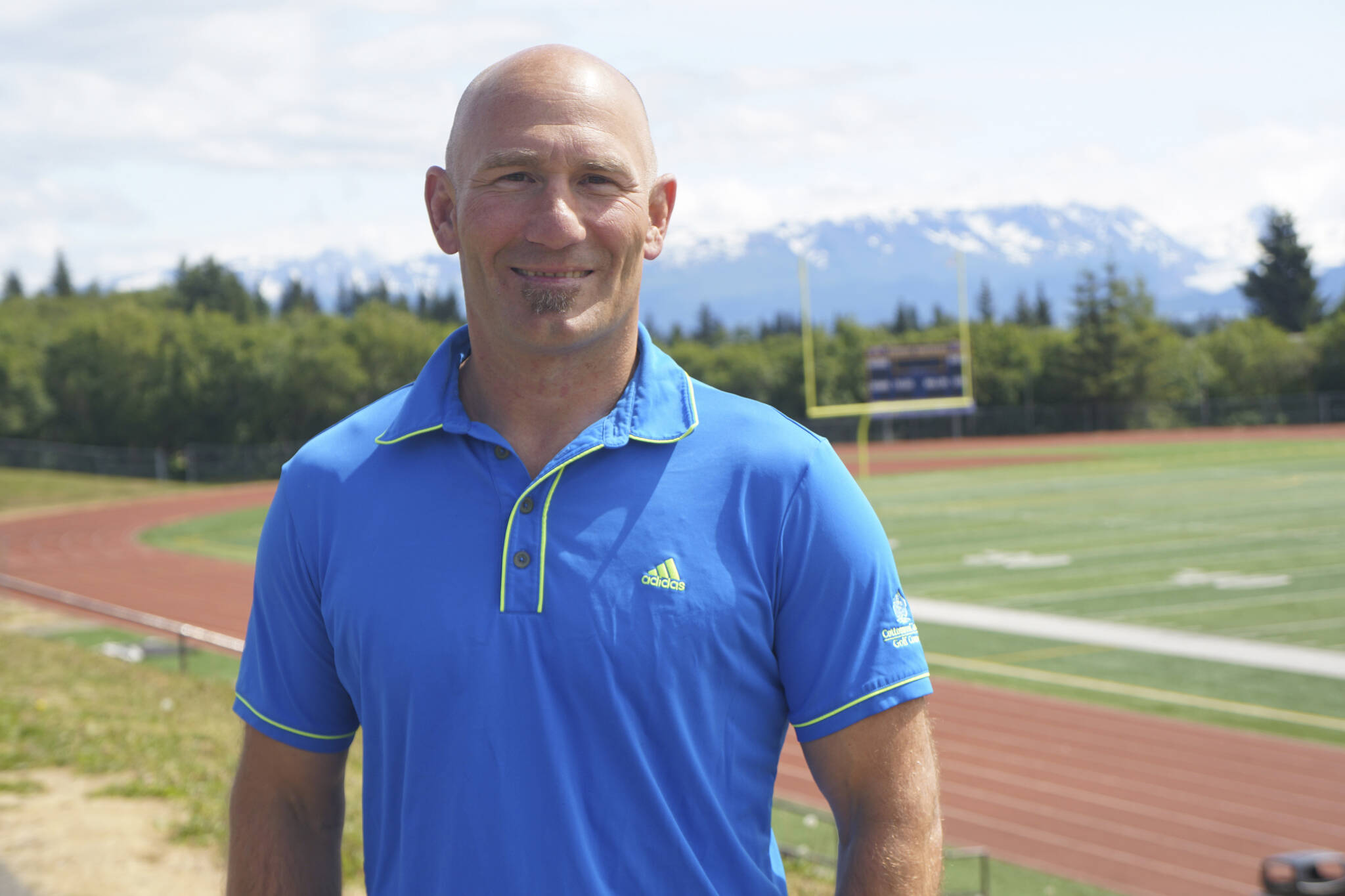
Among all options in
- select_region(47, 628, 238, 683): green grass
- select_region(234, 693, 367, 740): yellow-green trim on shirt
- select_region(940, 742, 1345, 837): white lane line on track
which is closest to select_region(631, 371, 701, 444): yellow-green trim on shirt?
select_region(234, 693, 367, 740): yellow-green trim on shirt

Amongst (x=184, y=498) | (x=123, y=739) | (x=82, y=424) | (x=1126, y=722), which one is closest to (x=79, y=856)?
(x=123, y=739)

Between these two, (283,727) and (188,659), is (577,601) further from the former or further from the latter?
(188,659)

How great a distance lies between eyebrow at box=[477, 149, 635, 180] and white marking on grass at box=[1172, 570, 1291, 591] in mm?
17849

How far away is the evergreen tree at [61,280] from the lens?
104 m

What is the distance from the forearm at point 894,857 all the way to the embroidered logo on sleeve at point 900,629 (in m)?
0.21

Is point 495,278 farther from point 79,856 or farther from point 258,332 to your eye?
point 258,332

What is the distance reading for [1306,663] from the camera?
1347 cm

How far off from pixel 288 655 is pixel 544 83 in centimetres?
86

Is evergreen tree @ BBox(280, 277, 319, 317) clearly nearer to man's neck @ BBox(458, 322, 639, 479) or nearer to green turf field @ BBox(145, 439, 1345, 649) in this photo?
green turf field @ BBox(145, 439, 1345, 649)

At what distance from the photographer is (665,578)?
5.19 ft

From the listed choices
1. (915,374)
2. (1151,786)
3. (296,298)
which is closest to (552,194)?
(1151,786)

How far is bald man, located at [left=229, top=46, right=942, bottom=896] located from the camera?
1.58 m

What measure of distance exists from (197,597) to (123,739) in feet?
47.7

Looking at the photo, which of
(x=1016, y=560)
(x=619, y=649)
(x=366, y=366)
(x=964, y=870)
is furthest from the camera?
(x=366, y=366)
